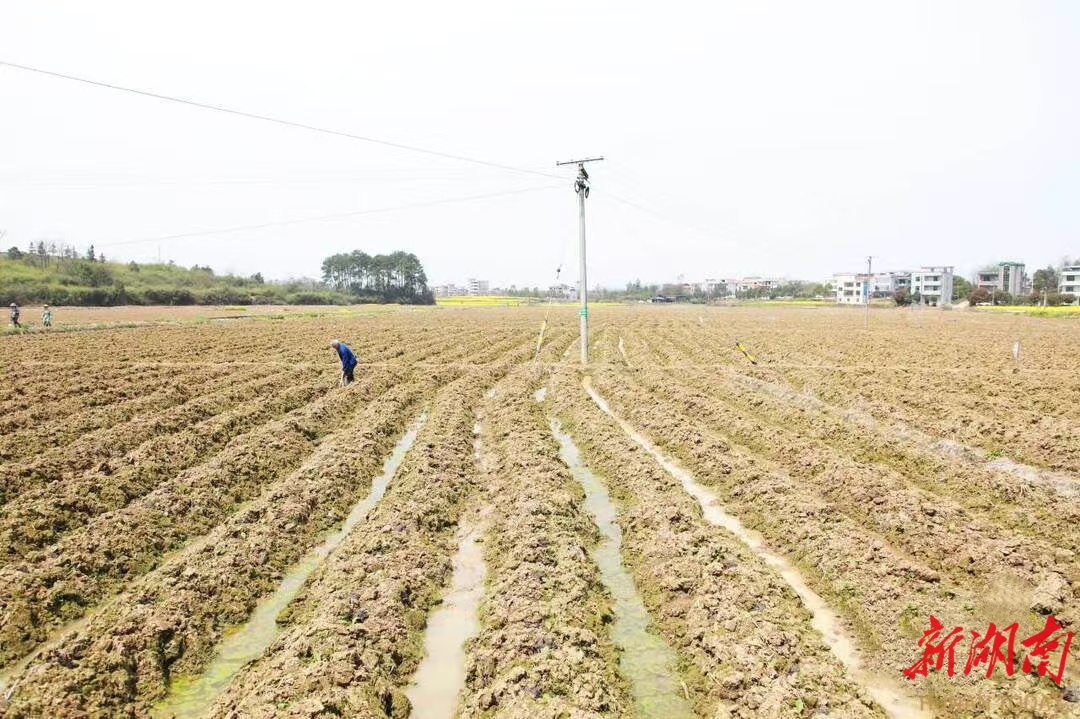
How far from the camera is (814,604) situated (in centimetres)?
621

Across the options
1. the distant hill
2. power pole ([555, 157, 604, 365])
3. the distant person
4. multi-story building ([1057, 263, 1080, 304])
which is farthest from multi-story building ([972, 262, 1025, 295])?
the distant person

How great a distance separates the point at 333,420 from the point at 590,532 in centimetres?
792

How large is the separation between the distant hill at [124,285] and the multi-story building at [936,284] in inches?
3975

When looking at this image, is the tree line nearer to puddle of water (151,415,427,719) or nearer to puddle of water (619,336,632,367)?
puddle of water (619,336,632,367)

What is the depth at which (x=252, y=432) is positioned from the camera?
12539mm

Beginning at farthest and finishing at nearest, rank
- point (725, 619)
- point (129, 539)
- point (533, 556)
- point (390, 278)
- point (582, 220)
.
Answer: point (390, 278), point (582, 220), point (129, 539), point (533, 556), point (725, 619)

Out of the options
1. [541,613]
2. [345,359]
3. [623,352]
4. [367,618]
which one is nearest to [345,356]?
[345,359]

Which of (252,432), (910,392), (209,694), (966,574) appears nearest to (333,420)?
(252,432)

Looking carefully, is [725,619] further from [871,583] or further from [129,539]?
[129,539]

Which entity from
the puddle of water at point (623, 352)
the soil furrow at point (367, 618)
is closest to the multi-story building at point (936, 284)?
the puddle of water at point (623, 352)

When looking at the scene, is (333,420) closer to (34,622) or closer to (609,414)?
(609,414)

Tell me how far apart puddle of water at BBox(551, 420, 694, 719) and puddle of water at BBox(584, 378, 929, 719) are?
1.35 m

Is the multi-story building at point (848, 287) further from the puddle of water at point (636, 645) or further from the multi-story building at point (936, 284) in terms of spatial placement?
the puddle of water at point (636, 645)

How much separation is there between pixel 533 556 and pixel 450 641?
1.44m
